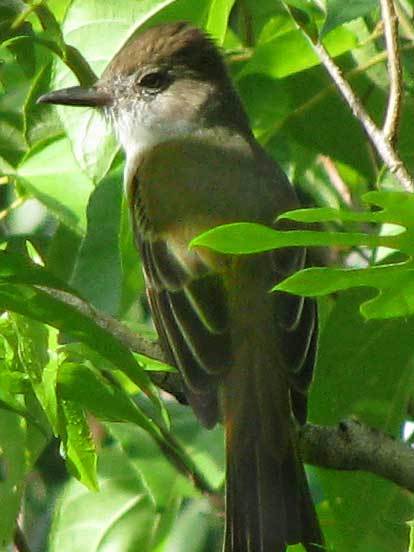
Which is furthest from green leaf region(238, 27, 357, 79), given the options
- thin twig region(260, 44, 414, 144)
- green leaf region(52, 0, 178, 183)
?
green leaf region(52, 0, 178, 183)

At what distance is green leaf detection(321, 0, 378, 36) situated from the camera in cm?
248

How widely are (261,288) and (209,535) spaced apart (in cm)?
108

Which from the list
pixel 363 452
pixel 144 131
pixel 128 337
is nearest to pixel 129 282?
pixel 128 337

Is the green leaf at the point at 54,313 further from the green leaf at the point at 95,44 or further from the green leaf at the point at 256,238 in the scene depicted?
the green leaf at the point at 95,44

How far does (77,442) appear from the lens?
7.83 feet

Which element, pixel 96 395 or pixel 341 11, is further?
pixel 341 11

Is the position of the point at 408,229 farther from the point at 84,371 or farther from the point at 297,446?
the point at 297,446

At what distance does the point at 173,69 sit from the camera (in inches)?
181

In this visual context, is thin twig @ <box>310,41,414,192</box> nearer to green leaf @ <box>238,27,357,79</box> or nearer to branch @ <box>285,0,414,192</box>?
branch @ <box>285,0,414,192</box>

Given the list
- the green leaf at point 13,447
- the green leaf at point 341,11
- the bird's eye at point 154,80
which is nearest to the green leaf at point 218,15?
the green leaf at point 341,11

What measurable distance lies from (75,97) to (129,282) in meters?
0.65

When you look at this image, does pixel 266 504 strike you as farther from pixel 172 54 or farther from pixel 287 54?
pixel 172 54

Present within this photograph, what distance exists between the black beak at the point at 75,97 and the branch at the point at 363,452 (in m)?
1.06

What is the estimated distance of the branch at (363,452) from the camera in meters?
2.74
